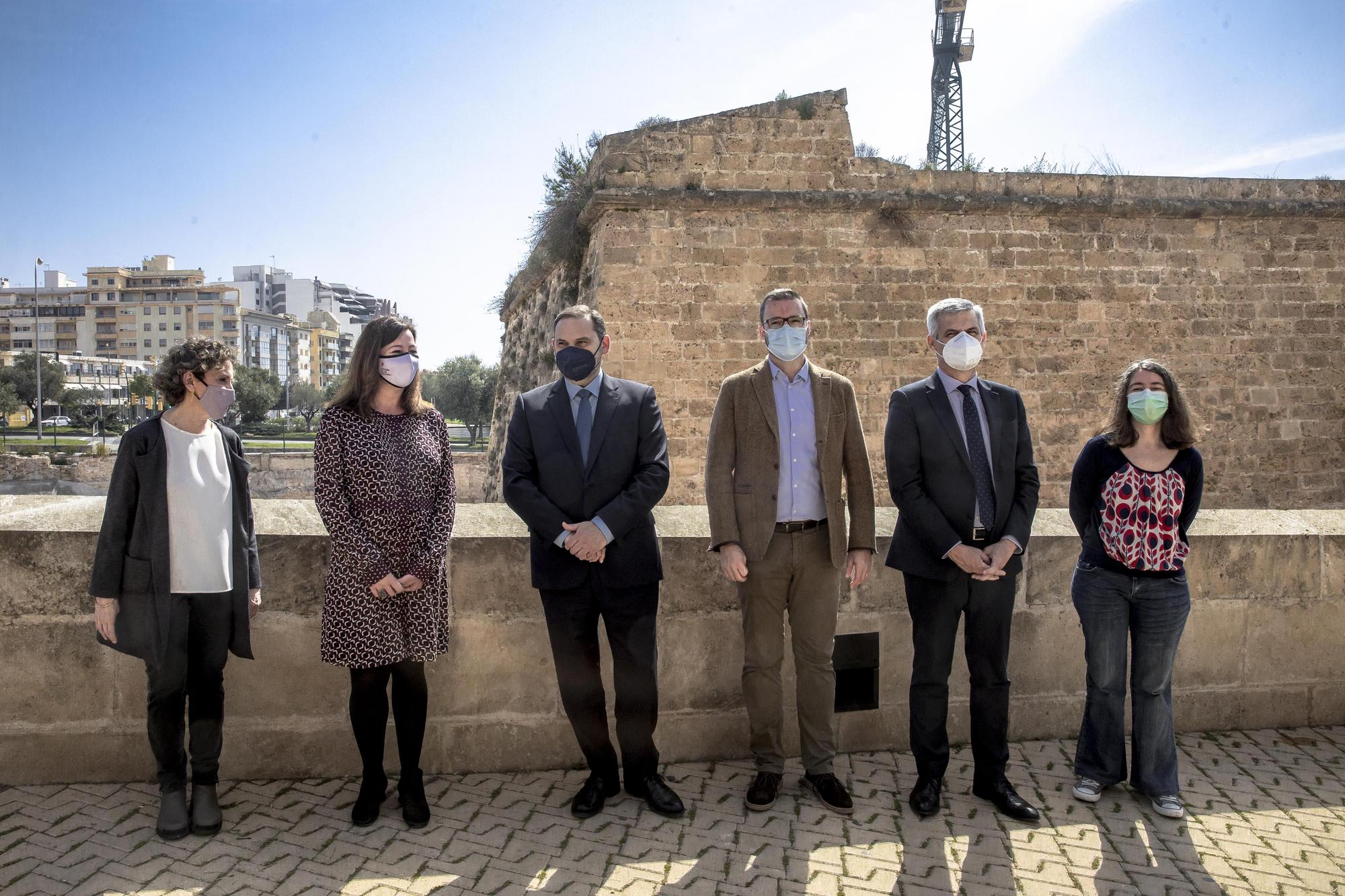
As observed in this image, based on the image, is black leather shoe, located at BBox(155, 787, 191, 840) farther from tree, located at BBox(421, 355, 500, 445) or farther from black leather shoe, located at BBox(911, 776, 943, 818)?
tree, located at BBox(421, 355, 500, 445)

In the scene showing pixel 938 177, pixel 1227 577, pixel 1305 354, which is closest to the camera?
pixel 1227 577

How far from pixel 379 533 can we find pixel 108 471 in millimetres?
34628

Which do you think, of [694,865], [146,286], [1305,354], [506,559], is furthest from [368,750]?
[146,286]

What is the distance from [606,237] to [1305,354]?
916cm

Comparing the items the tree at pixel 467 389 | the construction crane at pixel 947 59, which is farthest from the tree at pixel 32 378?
the construction crane at pixel 947 59

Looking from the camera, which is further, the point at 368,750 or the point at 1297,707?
the point at 1297,707

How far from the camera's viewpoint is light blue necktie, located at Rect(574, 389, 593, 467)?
3400 millimetres

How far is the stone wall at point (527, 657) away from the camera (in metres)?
3.44

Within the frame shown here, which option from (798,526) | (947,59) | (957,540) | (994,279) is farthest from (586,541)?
(947,59)

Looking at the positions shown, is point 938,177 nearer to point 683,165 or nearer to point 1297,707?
point 683,165

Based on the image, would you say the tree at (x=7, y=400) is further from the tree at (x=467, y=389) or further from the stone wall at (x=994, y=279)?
the stone wall at (x=994, y=279)

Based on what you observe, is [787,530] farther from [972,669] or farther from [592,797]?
[592,797]

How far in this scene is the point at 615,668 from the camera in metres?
3.37

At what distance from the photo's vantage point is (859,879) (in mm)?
2779
